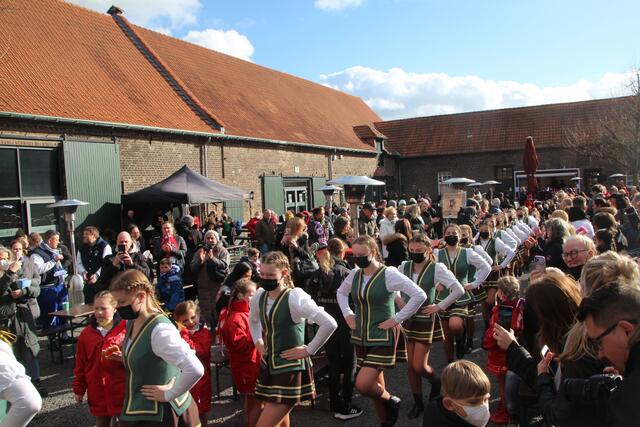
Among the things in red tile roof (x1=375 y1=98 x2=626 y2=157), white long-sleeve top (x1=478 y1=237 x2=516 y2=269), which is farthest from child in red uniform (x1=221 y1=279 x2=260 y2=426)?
red tile roof (x1=375 y1=98 x2=626 y2=157)

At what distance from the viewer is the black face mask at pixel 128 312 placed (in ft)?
10.1

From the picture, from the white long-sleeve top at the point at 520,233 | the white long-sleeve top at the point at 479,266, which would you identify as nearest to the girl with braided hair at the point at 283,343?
the white long-sleeve top at the point at 479,266

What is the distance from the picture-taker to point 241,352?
Result: 470cm

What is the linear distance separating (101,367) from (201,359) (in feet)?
2.68

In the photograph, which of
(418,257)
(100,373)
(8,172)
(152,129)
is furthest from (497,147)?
(100,373)

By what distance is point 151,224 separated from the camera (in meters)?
14.5

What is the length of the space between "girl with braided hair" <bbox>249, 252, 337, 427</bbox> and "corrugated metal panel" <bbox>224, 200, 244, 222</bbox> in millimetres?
14490

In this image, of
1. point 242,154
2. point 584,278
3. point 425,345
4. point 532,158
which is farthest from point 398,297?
point 242,154

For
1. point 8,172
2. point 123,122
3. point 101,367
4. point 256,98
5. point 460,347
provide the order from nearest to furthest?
point 101,367, point 460,347, point 8,172, point 123,122, point 256,98

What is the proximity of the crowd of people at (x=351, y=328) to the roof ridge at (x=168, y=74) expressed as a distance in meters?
10.4

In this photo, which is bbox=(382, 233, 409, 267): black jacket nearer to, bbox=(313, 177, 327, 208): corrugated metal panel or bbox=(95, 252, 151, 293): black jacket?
bbox=(95, 252, 151, 293): black jacket

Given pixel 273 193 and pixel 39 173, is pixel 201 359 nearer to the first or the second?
pixel 39 173

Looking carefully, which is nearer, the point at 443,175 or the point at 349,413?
the point at 349,413

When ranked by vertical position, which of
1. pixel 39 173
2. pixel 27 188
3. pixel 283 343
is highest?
pixel 39 173
